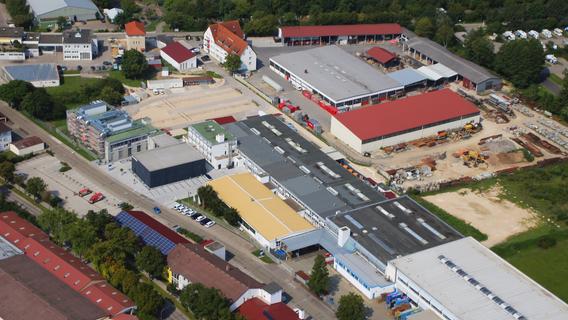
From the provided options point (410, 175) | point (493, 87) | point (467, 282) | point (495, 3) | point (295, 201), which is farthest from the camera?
point (495, 3)

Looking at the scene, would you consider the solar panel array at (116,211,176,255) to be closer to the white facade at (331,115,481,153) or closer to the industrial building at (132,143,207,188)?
the industrial building at (132,143,207,188)

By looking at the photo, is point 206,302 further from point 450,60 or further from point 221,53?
point 450,60

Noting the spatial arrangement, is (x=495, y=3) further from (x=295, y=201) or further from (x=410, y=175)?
(x=295, y=201)

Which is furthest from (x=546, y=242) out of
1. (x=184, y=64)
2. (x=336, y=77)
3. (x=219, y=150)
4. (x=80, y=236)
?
(x=184, y=64)

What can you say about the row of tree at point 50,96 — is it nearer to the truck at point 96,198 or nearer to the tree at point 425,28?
the truck at point 96,198

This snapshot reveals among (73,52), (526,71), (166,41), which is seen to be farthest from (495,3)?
(73,52)

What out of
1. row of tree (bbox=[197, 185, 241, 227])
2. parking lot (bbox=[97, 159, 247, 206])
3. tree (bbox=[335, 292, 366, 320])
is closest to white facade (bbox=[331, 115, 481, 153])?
parking lot (bbox=[97, 159, 247, 206])
